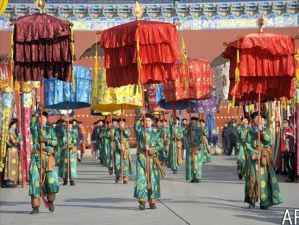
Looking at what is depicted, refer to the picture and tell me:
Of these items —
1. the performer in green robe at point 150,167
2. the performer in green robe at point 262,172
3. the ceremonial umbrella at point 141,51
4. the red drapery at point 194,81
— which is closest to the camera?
the performer in green robe at point 262,172

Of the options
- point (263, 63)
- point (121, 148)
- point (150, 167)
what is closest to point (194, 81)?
point (121, 148)

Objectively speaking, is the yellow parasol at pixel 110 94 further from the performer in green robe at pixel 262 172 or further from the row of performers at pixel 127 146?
the performer in green robe at pixel 262 172

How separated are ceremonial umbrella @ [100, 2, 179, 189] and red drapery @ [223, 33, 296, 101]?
39.1 inches

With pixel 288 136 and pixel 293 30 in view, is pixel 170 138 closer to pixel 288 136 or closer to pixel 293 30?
pixel 288 136

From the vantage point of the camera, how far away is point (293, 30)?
34.0m

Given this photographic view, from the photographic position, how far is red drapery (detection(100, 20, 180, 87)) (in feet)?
40.8

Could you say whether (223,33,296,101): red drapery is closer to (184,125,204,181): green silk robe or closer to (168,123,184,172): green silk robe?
(184,125,204,181): green silk robe

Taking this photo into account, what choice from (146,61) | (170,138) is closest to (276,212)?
(146,61)

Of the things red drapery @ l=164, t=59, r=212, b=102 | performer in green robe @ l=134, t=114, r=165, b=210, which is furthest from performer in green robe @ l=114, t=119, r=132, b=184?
performer in green robe @ l=134, t=114, r=165, b=210

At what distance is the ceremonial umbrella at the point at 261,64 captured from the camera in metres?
12.3

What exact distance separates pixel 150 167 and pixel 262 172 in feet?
5.62

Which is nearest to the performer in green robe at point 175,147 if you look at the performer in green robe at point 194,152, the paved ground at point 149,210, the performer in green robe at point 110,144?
the performer in green robe at point 110,144

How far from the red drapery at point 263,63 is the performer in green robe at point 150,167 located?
1425 millimetres

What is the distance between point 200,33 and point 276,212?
77.5 ft
